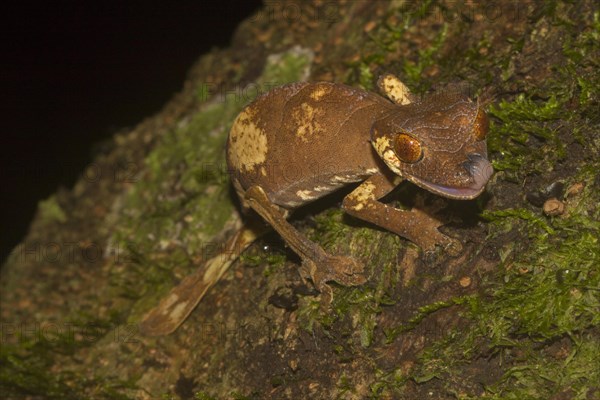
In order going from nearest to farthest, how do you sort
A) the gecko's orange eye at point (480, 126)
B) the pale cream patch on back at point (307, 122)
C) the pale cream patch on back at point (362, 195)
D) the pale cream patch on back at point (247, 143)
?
the gecko's orange eye at point (480, 126) → the pale cream patch on back at point (362, 195) → the pale cream patch on back at point (307, 122) → the pale cream patch on back at point (247, 143)

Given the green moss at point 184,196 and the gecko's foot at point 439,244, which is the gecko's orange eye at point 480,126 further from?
the green moss at point 184,196

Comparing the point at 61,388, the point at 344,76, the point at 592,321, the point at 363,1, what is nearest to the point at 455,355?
the point at 592,321

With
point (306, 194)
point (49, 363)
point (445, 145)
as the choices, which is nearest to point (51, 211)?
point (49, 363)

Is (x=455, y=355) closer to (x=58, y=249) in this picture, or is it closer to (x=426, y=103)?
(x=426, y=103)

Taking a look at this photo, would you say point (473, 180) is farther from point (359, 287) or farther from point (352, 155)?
point (359, 287)

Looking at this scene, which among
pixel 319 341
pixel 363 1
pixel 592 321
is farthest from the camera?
pixel 363 1

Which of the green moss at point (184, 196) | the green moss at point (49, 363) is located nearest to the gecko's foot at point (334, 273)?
the green moss at point (184, 196)

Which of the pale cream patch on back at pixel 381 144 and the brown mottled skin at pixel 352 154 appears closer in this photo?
the brown mottled skin at pixel 352 154
